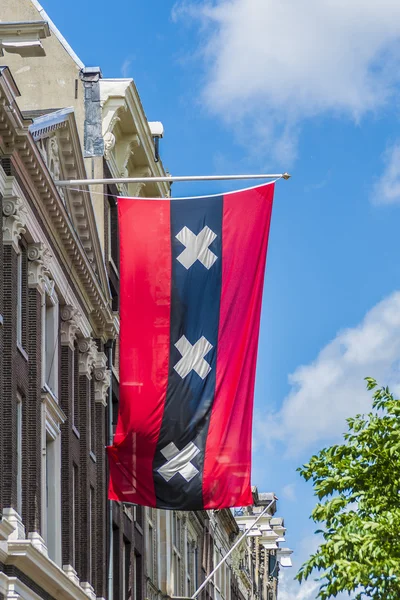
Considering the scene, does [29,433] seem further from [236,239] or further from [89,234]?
[89,234]

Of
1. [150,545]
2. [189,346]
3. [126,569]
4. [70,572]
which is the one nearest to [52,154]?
[70,572]

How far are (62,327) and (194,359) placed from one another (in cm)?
1167

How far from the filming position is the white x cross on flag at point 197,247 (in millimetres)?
28312

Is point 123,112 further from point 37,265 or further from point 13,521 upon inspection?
point 13,521

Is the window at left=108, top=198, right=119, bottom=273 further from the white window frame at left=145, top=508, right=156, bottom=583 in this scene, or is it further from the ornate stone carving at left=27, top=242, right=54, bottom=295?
the ornate stone carving at left=27, top=242, right=54, bottom=295

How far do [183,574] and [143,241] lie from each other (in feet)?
121

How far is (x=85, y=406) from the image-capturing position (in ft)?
137

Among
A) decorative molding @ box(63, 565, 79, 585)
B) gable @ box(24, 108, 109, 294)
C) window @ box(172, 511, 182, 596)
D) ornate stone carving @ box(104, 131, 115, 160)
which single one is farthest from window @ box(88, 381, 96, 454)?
window @ box(172, 511, 182, 596)

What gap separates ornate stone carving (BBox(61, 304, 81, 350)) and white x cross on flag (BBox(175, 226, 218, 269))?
11040 millimetres

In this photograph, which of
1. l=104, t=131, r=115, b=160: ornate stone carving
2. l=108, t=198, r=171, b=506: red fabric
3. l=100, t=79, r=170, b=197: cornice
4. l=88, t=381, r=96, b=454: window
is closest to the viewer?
l=108, t=198, r=171, b=506: red fabric

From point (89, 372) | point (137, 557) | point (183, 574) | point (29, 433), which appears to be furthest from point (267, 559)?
point (29, 433)

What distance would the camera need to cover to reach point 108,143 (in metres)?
49.8

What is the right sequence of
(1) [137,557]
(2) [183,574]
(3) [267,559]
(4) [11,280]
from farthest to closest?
(3) [267,559] → (2) [183,574] → (1) [137,557] → (4) [11,280]

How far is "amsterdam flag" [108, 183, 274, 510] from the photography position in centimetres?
2745
